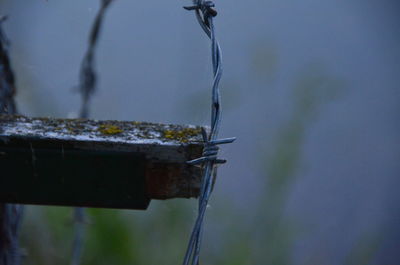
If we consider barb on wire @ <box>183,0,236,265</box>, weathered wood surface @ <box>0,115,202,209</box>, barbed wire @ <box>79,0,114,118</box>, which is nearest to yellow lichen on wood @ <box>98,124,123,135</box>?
weathered wood surface @ <box>0,115,202,209</box>

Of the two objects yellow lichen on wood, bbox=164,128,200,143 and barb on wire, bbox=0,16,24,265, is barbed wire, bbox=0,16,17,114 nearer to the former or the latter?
barb on wire, bbox=0,16,24,265

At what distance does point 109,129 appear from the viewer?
2.58ft

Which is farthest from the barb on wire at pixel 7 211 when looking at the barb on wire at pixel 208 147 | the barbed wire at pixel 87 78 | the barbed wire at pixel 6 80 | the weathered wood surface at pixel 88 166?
the barb on wire at pixel 208 147

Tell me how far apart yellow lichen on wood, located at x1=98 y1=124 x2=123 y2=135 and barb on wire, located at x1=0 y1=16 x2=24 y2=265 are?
0.24 meters

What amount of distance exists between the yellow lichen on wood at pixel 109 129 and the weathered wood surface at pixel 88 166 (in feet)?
0.07

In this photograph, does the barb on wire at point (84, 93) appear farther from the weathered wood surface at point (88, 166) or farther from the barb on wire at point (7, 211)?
the weathered wood surface at point (88, 166)

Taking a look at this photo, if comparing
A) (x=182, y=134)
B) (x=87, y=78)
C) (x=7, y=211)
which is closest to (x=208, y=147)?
(x=182, y=134)

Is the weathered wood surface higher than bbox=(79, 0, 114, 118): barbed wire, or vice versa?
bbox=(79, 0, 114, 118): barbed wire

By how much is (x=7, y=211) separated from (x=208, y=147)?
453mm

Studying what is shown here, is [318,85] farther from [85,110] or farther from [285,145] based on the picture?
[85,110]

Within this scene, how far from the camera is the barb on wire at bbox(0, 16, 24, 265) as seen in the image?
35.8 inches

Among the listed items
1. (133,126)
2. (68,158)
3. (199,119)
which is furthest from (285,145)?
(68,158)

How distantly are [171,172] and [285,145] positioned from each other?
79cm

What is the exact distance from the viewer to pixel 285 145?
1.48 meters
